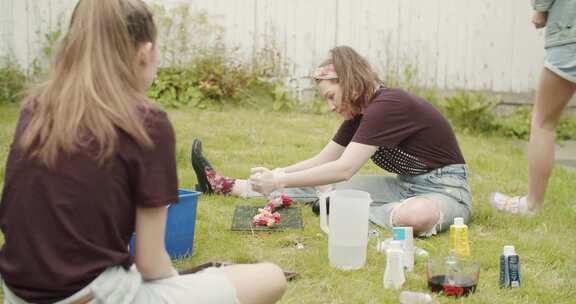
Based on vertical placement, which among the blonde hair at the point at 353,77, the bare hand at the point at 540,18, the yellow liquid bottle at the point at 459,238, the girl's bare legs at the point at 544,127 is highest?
the bare hand at the point at 540,18

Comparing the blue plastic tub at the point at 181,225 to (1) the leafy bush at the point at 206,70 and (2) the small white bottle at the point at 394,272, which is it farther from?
(1) the leafy bush at the point at 206,70

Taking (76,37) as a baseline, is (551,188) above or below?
below

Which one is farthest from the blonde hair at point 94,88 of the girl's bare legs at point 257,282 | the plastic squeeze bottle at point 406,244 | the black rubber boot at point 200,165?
the black rubber boot at point 200,165

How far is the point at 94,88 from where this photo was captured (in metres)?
2.05

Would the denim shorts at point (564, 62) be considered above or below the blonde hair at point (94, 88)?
below

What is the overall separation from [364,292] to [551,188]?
104 inches

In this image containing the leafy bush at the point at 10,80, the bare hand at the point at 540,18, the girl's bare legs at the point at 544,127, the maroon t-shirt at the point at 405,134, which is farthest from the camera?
the leafy bush at the point at 10,80

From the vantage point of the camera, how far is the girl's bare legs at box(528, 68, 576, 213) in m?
4.21

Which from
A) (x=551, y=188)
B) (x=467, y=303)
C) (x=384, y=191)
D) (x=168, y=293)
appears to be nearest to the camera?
(x=168, y=293)

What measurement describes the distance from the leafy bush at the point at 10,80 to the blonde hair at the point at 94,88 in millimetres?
5944

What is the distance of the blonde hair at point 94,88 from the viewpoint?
198 centimetres

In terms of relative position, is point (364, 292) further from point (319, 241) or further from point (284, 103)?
point (284, 103)

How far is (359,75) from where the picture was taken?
158 inches

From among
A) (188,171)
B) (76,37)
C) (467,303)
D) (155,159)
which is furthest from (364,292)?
(188,171)
